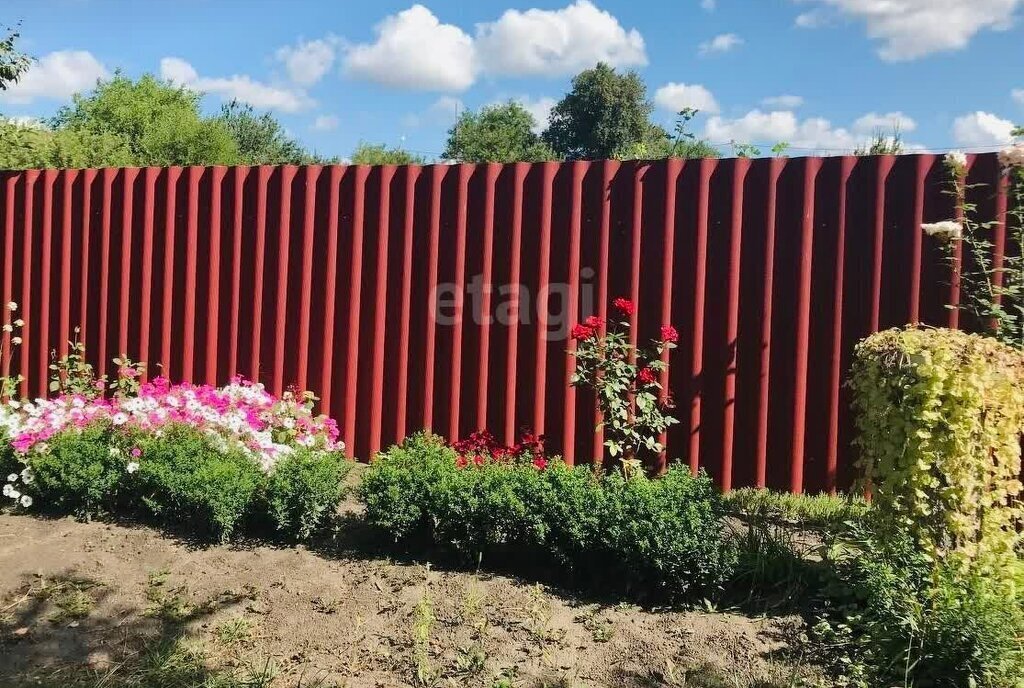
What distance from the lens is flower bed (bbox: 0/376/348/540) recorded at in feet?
13.4

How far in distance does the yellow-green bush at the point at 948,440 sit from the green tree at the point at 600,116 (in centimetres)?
4073

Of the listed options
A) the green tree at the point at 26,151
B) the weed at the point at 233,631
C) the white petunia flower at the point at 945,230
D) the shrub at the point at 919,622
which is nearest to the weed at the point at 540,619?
the shrub at the point at 919,622

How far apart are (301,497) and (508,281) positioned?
A: 225cm

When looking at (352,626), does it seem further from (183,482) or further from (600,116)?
(600,116)

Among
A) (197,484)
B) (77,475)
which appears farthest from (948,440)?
(77,475)

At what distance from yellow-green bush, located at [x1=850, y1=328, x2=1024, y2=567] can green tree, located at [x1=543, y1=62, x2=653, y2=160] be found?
4073 cm

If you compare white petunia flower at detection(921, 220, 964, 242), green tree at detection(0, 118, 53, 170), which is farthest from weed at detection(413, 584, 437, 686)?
green tree at detection(0, 118, 53, 170)

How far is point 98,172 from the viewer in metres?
6.83

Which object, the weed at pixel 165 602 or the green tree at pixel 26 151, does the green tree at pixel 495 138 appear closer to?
the green tree at pixel 26 151

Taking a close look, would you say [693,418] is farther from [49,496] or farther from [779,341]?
[49,496]

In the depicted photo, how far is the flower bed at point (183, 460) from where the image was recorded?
4082mm

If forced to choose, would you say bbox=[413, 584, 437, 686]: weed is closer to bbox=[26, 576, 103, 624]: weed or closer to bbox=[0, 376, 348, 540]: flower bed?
bbox=[0, 376, 348, 540]: flower bed

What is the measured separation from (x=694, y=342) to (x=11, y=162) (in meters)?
15.9

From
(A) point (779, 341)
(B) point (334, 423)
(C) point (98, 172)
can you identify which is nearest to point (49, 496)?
(B) point (334, 423)
